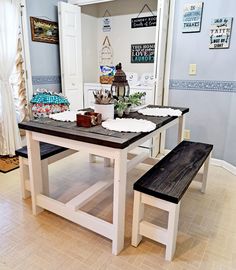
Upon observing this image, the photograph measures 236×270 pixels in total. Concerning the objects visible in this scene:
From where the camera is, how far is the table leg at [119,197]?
135 centimetres

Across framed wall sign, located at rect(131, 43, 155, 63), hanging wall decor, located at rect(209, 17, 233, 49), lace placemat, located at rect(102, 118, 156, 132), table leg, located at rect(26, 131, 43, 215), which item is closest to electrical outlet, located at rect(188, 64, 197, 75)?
hanging wall decor, located at rect(209, 17, 233, 49)

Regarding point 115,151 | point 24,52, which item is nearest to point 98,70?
point 24,52

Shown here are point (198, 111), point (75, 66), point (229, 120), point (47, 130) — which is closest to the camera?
point (47, 130)

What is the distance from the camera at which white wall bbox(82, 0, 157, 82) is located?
3.54 m

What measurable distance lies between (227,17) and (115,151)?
2.19 meters

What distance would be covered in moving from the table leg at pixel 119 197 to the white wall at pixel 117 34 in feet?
8.45

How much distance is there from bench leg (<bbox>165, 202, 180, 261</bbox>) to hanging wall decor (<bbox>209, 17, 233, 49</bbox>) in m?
2.07

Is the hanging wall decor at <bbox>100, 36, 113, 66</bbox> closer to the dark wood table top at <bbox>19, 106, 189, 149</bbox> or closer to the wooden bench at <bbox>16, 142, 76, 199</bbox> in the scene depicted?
the wooden bench at <bbox>16, 142, 76, 199</bbox>

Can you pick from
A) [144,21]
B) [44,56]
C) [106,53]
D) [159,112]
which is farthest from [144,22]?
[159,112]

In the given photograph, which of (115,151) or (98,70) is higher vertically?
(98,70)

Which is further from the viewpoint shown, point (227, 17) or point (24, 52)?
point (24, 52)

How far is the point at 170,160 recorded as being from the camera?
6.13 ft

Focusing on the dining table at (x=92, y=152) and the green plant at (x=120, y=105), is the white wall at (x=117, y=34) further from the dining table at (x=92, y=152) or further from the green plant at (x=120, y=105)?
the dining table at (x=92, y=152)

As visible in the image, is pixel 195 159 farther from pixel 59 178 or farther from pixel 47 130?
pixel 59 178
